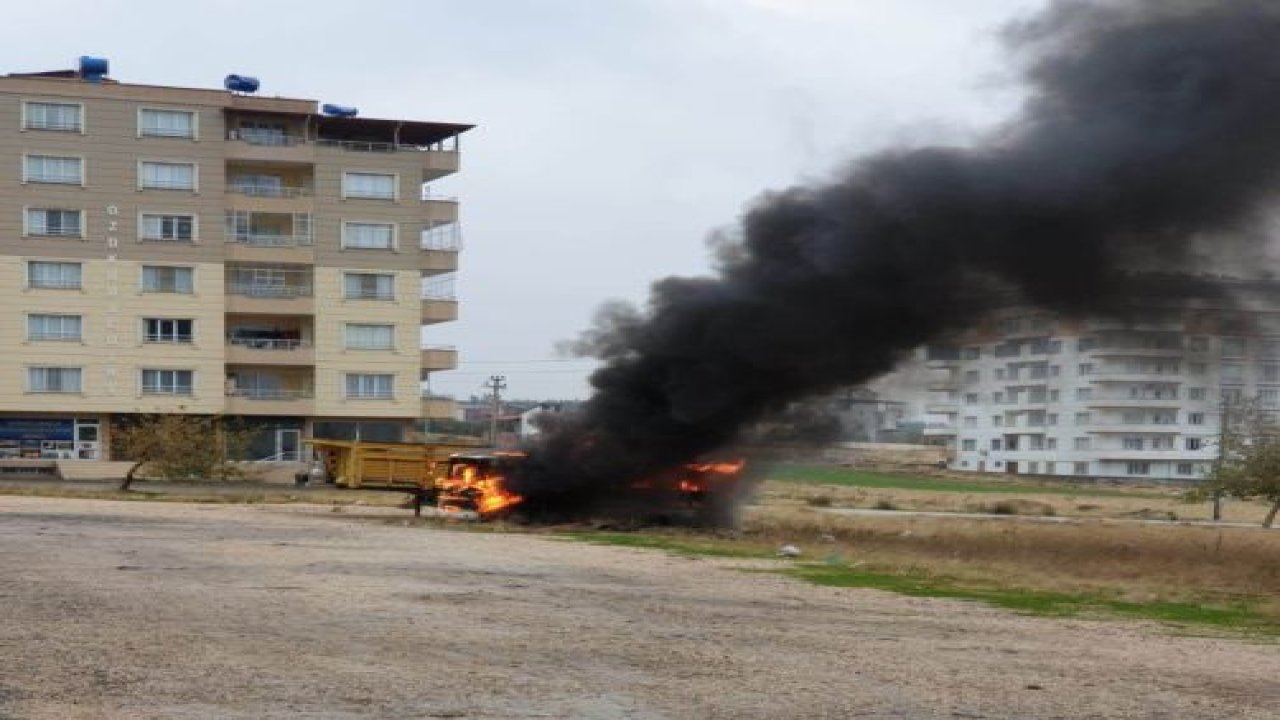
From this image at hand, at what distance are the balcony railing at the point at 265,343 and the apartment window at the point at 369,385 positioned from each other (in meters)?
3.17

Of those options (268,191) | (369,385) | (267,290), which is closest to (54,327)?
(267,290)

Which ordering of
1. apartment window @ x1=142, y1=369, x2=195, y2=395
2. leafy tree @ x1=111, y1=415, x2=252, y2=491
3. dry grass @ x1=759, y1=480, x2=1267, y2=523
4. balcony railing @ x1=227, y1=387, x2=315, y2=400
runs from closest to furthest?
dry grass @ x1=759, y1=480, x2=1267, y2=523 < leafy tree @ x1=111, y1=415, x2=252, y2=491 < apartment window @ x1=142, y1=369, x2=195, y2=395 < balcony railing @ x1=227, y1=387, x2=315, y2=400

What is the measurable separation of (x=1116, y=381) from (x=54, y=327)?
56406 millimetres

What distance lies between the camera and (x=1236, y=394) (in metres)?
50.6

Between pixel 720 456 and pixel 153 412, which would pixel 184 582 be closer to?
pixel 720 456

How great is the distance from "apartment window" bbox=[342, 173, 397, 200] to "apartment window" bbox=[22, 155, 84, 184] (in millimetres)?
13928

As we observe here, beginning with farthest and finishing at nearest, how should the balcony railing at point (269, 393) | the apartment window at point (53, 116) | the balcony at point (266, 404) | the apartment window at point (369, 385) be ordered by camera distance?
the apartment window at point (369, 385) < the balcony railing at point (269, 393) < the balcony at point (266, 404) < the apartment window at point (53, 116)

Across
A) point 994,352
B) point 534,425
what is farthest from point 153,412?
point 994,352

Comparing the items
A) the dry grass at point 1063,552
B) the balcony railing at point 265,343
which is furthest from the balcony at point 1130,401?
the balcony railing at point 265,343

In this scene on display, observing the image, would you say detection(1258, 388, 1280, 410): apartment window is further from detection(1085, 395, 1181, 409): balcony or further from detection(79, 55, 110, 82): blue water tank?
detection(79, 55, 110, 82): blue water tank

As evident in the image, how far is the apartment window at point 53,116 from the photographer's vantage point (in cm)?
8175

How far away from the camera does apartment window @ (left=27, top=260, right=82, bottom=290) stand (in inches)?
3250

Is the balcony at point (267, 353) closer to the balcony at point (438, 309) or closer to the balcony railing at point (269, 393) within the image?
the balcony railing at point (269, 393)

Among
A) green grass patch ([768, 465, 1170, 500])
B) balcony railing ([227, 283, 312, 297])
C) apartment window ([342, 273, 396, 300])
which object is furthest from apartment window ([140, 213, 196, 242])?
green grass patch ([768, 465, 1170, 500])
